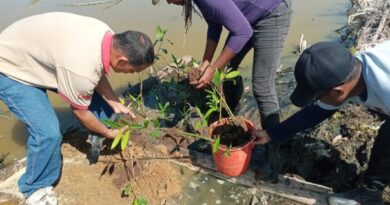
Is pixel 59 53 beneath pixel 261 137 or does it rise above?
above

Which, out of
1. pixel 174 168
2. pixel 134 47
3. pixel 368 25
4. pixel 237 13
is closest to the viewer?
pixel 134 47

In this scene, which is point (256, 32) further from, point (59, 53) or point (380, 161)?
point (59, 53)

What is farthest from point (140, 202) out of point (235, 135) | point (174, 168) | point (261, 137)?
point (261, 137)

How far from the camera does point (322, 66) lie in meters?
1.71

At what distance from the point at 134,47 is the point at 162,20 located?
3.82 m

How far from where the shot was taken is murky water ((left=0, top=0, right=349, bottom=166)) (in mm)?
4750

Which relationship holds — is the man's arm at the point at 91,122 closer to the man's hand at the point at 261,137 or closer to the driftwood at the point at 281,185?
the driftwood at the point at 281,185

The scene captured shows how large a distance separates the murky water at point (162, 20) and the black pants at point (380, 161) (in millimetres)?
2231

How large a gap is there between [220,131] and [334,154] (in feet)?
2.84

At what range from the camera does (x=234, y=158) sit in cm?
268

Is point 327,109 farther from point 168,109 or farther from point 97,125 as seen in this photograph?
point 168,109

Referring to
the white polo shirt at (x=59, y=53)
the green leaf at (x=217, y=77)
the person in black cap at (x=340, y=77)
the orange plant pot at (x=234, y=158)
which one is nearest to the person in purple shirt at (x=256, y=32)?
the green leaf at (x=217, y=77)

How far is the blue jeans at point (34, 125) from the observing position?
2648 mm

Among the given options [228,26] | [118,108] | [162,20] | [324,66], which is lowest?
[162,20]
